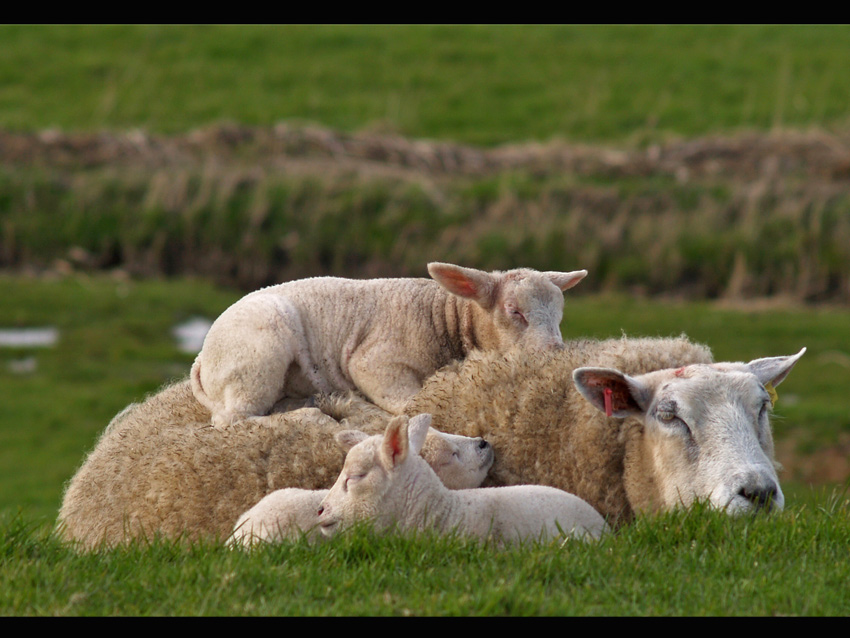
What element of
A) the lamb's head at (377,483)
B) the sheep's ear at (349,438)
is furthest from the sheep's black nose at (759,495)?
the sheep's ear at (349,438)

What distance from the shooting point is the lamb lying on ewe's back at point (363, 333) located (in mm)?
6570

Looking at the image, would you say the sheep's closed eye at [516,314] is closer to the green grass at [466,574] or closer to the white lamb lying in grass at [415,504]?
the white lamb lying in grass at [415,504]

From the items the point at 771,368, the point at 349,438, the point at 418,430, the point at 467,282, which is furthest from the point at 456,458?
the point at 771,368

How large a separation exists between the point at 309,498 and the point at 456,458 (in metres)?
0.74

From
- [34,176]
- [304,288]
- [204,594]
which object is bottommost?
[34,176]

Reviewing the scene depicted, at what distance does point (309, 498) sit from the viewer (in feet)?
18.7

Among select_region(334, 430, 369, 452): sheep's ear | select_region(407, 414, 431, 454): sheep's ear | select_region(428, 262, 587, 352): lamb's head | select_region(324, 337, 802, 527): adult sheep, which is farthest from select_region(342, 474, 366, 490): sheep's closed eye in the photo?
select_region(428, 262, 587, 352): lamb's head

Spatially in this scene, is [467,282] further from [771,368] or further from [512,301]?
[771,368]

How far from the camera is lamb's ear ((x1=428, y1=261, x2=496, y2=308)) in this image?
675cm

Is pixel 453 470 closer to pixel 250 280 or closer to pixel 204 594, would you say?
pixel 204 594

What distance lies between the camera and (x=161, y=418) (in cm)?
706

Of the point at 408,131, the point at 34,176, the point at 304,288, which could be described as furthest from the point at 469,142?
the point at 304,288

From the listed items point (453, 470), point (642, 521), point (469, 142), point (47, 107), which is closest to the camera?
point (642, 521)

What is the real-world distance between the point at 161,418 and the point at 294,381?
80 centimetres
